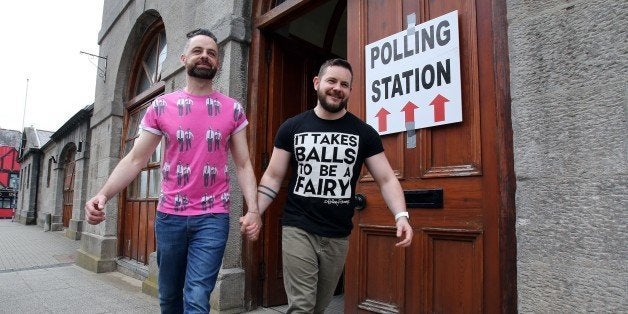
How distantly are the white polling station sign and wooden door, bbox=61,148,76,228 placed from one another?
54.6 ft

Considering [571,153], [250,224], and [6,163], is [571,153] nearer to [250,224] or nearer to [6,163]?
[250,224]

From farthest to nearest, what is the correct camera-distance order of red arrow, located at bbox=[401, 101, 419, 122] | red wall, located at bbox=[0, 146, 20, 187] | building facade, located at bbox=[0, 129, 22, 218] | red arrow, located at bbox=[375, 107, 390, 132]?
red wall, located at bbox=[0, 146, 20, 187] < building facade, located at bbox=[0, 129, 22, 218] < red arrow, located at bbox=[375, 107, 390, 132] < red arrow, located at bbox=[401, 101, 419, 122]

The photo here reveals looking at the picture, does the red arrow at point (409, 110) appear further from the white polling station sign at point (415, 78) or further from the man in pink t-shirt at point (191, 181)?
the man in pink t-shirt at point (191, 181)

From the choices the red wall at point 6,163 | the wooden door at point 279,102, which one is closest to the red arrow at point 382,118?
the wooden door at point 279,102

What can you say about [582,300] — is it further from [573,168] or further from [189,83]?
[189,83]

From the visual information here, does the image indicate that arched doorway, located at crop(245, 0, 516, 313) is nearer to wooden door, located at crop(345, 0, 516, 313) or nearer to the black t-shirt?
wooden door, located at crop(345, 0, 516, 313)

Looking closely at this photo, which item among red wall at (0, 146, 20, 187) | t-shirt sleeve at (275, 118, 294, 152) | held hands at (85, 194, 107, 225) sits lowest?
held hands at (85, 194, 107, 225)

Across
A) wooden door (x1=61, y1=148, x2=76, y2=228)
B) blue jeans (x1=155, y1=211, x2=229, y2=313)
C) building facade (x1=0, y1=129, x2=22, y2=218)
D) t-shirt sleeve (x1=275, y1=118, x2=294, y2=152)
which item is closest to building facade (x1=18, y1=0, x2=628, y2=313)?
t-shirt sleeve (x1=275, y1=118, x2=294, y2=152)

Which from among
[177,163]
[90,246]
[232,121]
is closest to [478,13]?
[232,121]

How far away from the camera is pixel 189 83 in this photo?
2.46 metres

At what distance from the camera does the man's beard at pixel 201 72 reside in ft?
7.80

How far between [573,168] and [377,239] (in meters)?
1.50

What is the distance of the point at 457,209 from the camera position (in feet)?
8.50

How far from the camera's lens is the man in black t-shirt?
7.08ft
